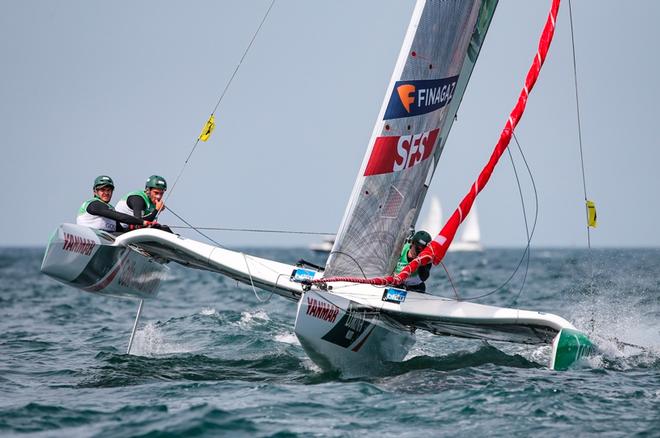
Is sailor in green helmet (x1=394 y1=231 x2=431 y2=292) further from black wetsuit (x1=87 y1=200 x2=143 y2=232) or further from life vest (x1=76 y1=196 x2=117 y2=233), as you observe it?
life vest (x1=76 y1=196 x2=117 y2=233)

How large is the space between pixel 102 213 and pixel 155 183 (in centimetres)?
79

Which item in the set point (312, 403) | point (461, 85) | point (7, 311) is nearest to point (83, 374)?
point (312, 403)

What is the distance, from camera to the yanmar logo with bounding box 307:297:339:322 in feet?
21.7

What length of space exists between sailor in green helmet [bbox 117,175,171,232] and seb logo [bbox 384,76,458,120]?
2.43m

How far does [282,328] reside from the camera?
10.8m

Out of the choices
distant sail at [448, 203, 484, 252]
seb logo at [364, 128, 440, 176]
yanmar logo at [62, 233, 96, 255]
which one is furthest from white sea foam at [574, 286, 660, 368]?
distant sail at [448, 203, 484, 252]

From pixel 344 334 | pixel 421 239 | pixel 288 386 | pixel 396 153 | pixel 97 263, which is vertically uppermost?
pixel 396 153

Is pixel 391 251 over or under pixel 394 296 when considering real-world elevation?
over

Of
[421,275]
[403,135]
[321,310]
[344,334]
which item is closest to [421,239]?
[421,275]

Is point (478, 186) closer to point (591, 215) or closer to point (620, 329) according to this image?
point (591, 215)

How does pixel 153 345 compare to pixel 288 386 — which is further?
pixel 153 345

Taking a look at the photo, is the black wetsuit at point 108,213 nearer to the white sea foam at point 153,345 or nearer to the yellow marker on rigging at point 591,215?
the white sea foam at point 153,345

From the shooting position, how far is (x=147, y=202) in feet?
28.4

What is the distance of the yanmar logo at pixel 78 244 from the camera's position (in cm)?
792
